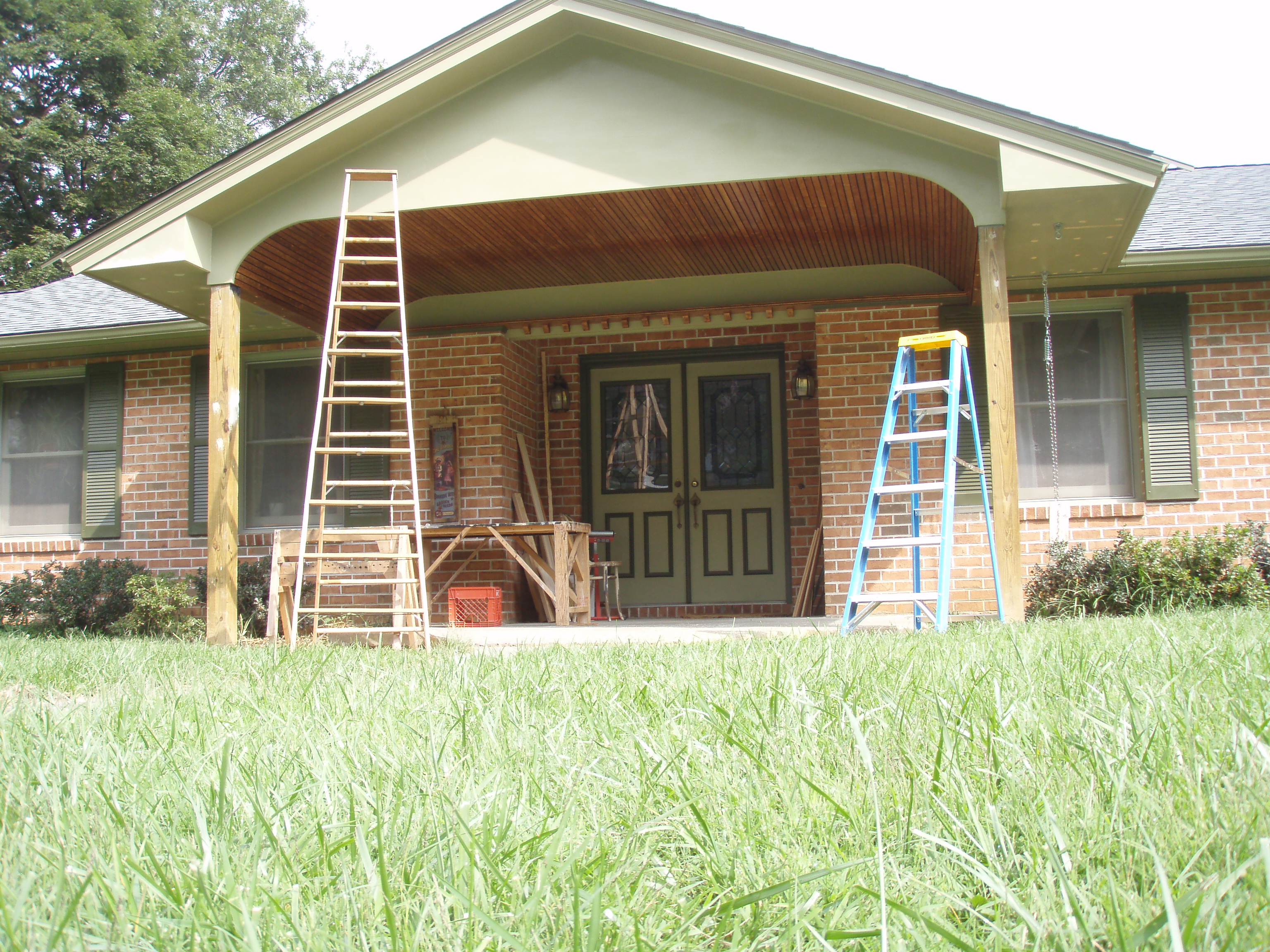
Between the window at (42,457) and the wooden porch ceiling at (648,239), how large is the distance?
326 cm

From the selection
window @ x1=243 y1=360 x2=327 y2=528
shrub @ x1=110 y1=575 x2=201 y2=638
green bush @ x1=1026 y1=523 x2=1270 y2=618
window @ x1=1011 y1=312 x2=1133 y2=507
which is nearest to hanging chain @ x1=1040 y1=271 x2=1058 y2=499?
window @ x1=1011 y1=312 x2=1133 y2=507

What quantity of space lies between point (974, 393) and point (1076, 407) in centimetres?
97

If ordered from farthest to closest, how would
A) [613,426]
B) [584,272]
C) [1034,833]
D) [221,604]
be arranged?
[613,426] → [584,272] → [221,604] → [1034,833]

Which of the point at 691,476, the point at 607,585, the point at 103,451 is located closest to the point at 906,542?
the point at 607,585

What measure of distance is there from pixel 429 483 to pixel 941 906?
27.7ft

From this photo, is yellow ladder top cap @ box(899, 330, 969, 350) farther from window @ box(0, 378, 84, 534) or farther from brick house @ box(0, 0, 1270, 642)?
window @ box(0, 378, 84, 534)

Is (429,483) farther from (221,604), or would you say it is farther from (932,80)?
(932,80)

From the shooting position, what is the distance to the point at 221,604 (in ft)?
21.6

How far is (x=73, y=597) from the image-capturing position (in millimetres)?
8703

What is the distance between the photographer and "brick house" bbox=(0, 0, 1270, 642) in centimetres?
611

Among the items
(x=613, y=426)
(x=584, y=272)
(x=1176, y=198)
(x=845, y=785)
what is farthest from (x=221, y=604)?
(x=1176, y=198)

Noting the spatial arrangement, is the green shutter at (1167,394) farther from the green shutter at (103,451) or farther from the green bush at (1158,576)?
the green shutter at (103,451)

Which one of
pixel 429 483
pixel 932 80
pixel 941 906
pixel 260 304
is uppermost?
pixel 932 80

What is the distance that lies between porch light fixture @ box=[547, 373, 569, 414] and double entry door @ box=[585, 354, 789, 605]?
0.33 metres
